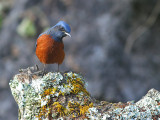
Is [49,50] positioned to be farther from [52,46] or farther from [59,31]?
[59,31]

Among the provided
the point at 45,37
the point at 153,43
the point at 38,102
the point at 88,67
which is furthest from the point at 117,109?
the point at 153,43

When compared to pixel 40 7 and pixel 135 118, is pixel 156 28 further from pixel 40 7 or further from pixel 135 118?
pixel 135 118

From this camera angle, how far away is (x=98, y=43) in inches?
382

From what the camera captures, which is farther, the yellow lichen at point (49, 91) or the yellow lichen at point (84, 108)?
the yellow lichen at point (49, 91)

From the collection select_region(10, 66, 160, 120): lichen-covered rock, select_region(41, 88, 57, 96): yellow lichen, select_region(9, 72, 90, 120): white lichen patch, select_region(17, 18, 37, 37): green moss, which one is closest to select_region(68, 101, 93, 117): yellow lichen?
select_region(10, 66, 160, 120): lichen-covered rock

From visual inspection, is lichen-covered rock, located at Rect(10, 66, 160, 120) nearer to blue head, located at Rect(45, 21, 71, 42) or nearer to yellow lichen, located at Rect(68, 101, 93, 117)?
yellow lichen, located at Rect(68, 101, 93, 117)

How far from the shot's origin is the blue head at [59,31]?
5.59 m

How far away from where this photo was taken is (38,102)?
3848mm

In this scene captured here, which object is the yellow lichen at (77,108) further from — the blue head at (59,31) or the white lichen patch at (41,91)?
the blue head at (59,31)

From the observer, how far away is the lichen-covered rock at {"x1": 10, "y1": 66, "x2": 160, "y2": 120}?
370 cm

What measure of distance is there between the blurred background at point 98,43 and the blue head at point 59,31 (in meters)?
3.22

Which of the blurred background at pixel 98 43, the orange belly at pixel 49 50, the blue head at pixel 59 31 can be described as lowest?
the orange belly at pixel 49 50

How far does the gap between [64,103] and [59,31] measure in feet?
7.76

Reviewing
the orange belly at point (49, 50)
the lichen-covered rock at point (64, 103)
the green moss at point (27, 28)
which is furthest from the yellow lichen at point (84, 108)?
the green moss at point (27, 28)
